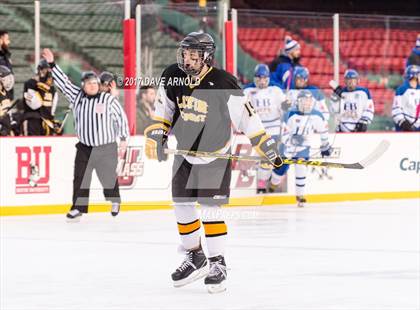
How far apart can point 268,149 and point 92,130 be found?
171 inches

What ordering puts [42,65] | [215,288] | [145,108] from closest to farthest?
1. [215,288]
2. [42,65]
3. [145,108]

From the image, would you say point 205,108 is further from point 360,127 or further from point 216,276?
point 360,127

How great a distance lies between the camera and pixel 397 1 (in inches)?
738

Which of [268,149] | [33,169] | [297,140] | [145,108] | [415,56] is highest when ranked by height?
[415,56]

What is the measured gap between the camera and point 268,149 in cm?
573

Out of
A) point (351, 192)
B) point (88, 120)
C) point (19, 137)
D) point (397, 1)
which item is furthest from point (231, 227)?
point (397, 1)

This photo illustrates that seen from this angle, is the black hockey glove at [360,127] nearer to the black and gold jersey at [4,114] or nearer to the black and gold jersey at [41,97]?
the black and gold jersey at [41,97]

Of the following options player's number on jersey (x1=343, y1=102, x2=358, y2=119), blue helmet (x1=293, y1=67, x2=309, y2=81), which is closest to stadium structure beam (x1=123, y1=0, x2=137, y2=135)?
blue helmet (x1=293, y1=67, x2=309, y2=81)

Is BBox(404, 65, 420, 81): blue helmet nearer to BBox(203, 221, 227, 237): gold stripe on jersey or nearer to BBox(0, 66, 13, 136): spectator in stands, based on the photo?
BBox(0, 66, 13, 136): spectator in stands

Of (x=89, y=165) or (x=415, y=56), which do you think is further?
(x=415, y=56)

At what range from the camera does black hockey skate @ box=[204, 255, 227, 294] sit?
5.61 m

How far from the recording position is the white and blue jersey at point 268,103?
11859 millimetres

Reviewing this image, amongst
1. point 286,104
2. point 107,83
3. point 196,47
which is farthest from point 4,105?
point 196,47

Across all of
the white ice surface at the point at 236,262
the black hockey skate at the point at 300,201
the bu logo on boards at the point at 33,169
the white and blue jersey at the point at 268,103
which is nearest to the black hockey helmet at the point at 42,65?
the bu logo on boards at the point at 33,169
